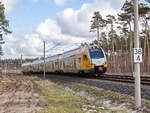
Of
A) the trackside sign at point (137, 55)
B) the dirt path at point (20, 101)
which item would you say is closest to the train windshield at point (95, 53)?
the dirt path at point (20, 101)

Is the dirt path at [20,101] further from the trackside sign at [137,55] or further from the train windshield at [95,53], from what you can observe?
the train windshield at [95,53]

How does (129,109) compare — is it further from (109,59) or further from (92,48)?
(109,59)

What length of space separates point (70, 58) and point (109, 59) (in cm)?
3635

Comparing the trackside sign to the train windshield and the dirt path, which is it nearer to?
the dirt path

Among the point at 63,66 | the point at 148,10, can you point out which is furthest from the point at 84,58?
the point at 148,10

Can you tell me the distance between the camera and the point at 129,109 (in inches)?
405

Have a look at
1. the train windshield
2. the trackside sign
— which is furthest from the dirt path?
the train windshield

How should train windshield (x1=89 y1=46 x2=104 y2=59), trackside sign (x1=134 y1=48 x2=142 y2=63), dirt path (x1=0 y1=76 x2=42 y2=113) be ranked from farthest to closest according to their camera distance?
train windshield (x1=89 y1=46 x2=104 y2=59), trackside sign (x1=134 y1=48 x2=142 y2=63), dirt path (x1=0 y1=76 x2=42 y2=113)

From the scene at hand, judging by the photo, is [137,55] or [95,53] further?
[95,53]

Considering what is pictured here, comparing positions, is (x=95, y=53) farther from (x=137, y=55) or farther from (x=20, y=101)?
(x=137, y=55)

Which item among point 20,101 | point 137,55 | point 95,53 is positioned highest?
point 95,53

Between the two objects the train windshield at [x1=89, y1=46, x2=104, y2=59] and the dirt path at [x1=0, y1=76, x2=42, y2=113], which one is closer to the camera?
the dirt path at [x1=0, y1=76, x2=42, y2=113]

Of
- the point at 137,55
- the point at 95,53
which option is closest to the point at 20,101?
the point at 137,55

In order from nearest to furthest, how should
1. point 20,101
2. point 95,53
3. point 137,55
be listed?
point 137,55, point 20,101, point 95,53
